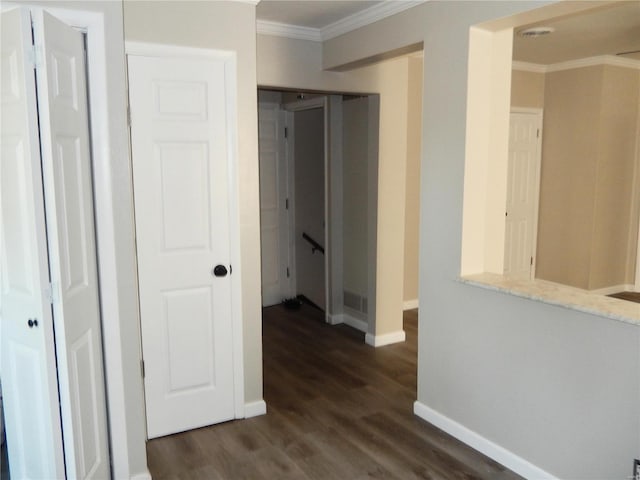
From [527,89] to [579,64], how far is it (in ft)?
1.77

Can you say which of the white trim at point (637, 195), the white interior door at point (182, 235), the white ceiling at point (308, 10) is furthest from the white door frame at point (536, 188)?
the white interior door at point (182, 235)

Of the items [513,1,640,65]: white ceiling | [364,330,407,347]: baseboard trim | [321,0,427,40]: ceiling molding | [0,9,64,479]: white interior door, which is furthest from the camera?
[364,330,407,347]: baseboard trim

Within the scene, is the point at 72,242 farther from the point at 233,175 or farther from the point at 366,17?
the point at 366,17

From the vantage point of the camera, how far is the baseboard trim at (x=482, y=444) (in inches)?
103

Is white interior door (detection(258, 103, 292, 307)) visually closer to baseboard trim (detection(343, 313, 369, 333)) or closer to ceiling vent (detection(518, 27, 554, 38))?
baseboard trim (detection(343, 313, 369, 333))

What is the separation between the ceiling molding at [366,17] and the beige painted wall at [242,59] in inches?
35.0

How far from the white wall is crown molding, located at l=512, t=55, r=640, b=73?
275 cm

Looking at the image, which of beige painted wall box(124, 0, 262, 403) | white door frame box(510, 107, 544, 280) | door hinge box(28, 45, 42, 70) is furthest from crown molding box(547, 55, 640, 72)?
door hinge box(28, 45, 42, 70)

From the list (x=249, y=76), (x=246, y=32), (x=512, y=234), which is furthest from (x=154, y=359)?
(x=512, y=234)

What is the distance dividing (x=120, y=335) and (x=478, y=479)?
1.87 meters

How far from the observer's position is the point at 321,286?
5.53m

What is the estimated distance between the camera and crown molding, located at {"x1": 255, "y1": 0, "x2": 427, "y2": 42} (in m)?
3.31

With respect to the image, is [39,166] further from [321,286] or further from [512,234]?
[512,234]

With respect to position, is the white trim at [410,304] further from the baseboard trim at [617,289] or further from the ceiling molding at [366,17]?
the ceiling molding at [366,17]
